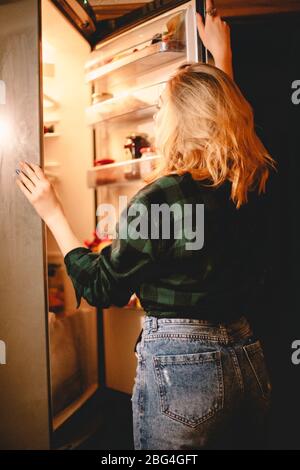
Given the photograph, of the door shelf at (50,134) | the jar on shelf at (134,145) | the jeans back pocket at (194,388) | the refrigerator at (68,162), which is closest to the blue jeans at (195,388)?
the jeans back pocket at (194,388)

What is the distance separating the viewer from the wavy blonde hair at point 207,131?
0.71 m

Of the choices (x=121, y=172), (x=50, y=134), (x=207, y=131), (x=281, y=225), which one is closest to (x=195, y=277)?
(x=207, y=131)

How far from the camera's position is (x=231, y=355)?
2.31 ft

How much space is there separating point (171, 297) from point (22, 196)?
677mm

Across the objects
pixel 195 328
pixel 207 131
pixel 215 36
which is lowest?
pixel 195 328

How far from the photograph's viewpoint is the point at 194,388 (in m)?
0.68

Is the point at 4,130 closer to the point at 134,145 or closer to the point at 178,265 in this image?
the point at 134,145

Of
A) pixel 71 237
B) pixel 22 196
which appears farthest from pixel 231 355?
pixel 22 196

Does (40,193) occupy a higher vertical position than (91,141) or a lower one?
lower

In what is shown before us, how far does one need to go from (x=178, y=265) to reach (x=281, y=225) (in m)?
0.74

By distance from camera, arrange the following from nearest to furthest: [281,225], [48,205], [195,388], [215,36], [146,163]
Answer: [195,388]
[48,205]
[215,36]
[281,225]
[146,163]

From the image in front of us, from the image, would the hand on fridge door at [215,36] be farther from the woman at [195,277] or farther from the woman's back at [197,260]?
the woman's back at [197,260]

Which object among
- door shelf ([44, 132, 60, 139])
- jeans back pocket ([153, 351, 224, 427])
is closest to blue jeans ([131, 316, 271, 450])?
jeans back pocket ([153, 351, 224, 427])
